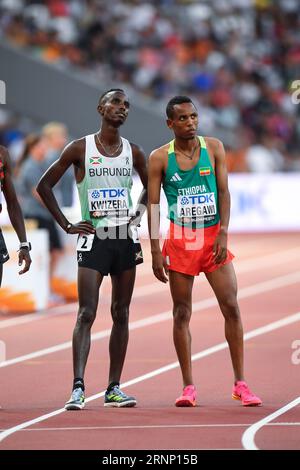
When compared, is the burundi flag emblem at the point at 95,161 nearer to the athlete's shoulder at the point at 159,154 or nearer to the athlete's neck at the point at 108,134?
the athlete's neck at the point at 108,134

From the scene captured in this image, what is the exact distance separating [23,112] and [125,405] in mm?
16930

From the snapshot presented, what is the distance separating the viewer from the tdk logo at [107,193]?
30.5 feet

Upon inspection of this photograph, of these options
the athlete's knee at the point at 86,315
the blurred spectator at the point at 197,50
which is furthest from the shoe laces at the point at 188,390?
the blurred spectator at the point at 197,50

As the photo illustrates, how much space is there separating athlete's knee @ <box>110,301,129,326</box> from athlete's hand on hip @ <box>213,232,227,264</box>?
741mm

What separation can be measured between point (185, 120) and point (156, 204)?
24.0 inches

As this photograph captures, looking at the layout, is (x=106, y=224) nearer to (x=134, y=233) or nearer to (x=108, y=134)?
(x=134, y=233)

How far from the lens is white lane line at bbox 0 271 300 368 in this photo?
12.1 metres

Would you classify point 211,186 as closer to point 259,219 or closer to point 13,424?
point 13,424

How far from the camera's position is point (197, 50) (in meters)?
29.7

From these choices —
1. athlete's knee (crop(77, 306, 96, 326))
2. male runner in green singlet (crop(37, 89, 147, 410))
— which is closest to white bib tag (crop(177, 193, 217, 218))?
male runner in green singlet (crop(37, 89, 147, 410))

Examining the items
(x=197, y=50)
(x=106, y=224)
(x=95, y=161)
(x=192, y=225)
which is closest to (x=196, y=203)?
(x=192, y=225)

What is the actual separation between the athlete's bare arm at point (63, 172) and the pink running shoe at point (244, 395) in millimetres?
1476

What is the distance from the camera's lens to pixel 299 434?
7.78 m
